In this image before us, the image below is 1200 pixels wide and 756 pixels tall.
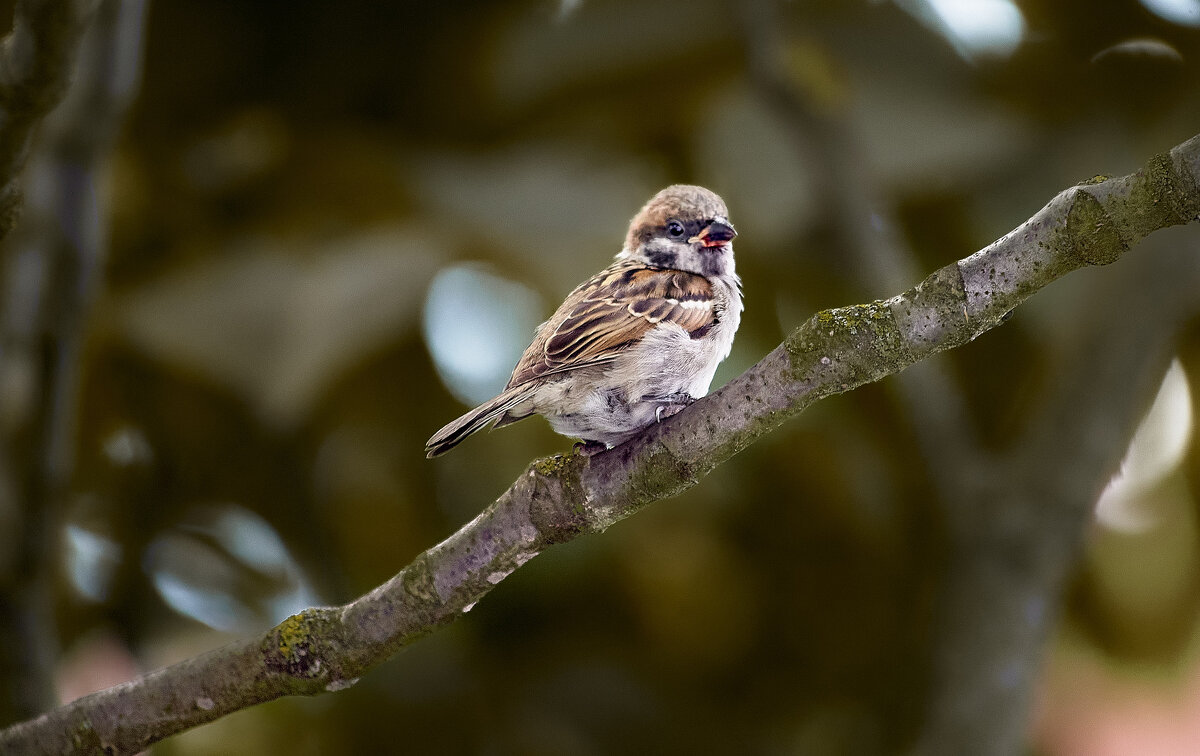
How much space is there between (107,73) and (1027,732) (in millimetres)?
3546

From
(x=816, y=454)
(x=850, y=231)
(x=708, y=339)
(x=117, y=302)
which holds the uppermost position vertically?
(x=117, y=302)

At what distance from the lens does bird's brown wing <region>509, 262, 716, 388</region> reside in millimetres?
2160

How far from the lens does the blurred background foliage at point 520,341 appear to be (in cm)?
387

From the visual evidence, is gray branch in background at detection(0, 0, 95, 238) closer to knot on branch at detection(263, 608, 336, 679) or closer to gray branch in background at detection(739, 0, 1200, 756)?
knot on branch at detection(263, 608, 336, 679)

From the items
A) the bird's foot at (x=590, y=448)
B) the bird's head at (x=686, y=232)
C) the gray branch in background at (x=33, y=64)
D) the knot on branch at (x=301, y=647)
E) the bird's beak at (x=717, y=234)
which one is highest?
the bird's head at (x=686, y=232)

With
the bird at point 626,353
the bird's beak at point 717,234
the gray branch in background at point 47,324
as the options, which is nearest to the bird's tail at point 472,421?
the bird at point 626,353

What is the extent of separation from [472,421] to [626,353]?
0.40 m

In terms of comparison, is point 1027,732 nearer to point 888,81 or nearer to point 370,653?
point 888,81

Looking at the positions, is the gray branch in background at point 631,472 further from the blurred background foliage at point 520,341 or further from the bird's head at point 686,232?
the blurred background foliage at point 520,341

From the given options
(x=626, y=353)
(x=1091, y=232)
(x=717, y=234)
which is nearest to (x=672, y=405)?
(x=626, y=353)

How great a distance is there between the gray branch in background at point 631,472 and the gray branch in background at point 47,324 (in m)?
1.19

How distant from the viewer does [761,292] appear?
3914 mm

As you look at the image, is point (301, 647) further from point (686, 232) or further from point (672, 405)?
point (686, 232)

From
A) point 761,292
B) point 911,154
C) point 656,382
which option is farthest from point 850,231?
point 656,382
